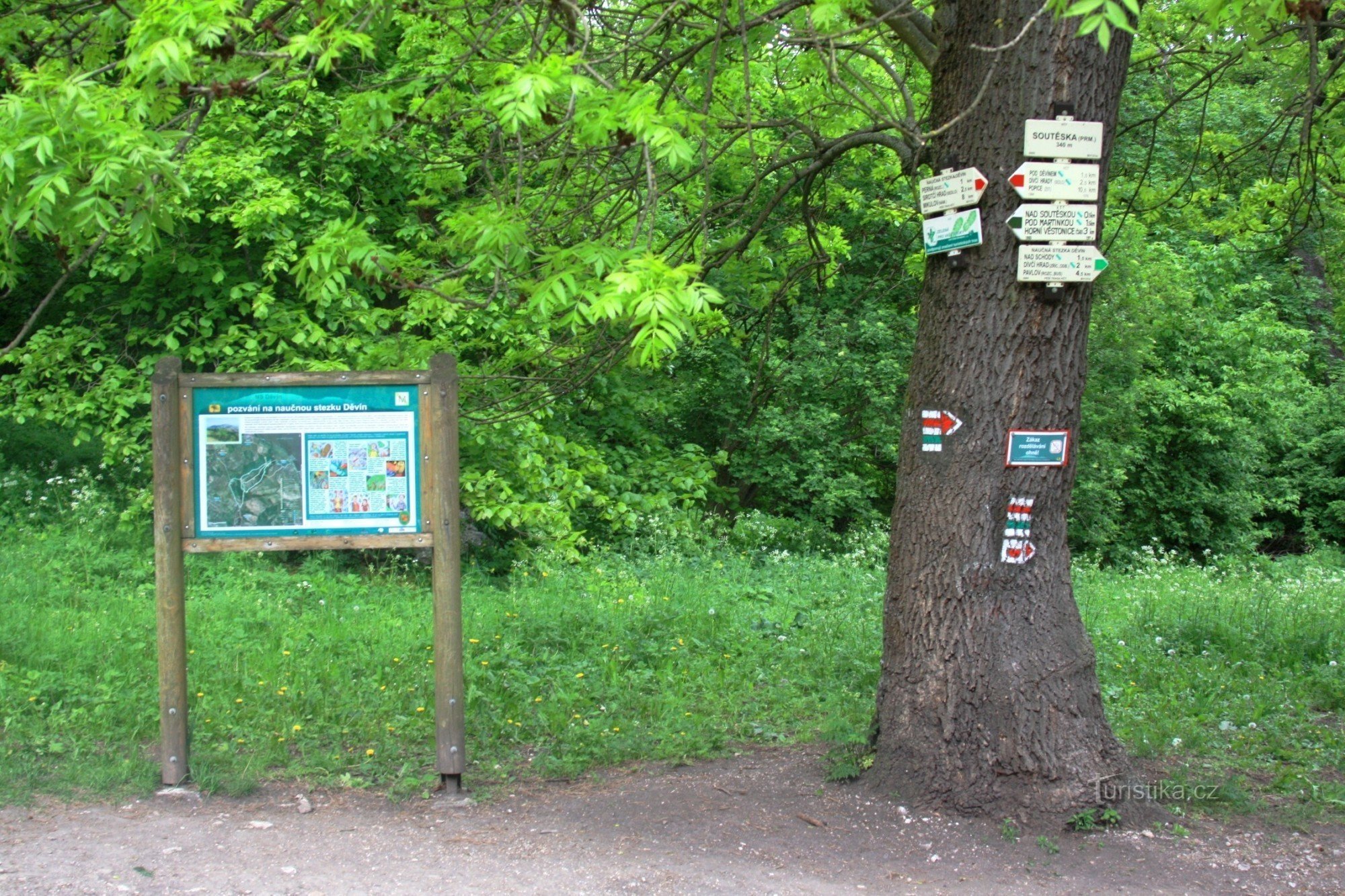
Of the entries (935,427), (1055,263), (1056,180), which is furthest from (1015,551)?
(1056,180)

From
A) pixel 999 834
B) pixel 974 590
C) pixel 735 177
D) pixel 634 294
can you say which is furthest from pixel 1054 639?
pixel 735 177

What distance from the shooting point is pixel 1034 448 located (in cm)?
461

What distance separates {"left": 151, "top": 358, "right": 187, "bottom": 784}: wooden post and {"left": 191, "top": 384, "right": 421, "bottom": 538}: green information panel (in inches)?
3.6

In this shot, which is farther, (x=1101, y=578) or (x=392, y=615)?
(x=1101, y=578)

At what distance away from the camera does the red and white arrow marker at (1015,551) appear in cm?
463

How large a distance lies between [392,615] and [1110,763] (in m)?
4.78

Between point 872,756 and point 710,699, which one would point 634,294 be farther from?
point 710,699

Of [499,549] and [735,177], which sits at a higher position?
[735,177]

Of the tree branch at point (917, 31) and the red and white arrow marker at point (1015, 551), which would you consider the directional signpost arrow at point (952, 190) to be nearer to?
the tree branch at point (917, 31)

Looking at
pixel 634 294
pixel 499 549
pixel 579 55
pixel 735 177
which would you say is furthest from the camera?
pixel 499 549

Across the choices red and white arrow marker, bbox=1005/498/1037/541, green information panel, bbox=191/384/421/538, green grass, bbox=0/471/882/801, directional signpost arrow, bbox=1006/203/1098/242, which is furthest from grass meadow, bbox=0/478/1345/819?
directional signpost arrow, bbox=1006/203/1098/242

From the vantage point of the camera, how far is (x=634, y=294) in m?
3.61

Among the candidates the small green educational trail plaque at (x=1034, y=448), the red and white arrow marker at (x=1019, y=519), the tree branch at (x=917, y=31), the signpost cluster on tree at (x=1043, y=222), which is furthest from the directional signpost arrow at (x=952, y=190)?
the red and white arrow marker at (x=1019, y=519)

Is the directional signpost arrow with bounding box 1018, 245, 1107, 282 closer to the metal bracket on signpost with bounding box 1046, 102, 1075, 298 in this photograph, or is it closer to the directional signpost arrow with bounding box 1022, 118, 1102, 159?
the metal bracket on signpost with bounding box 1046, 102, 1075, 298
